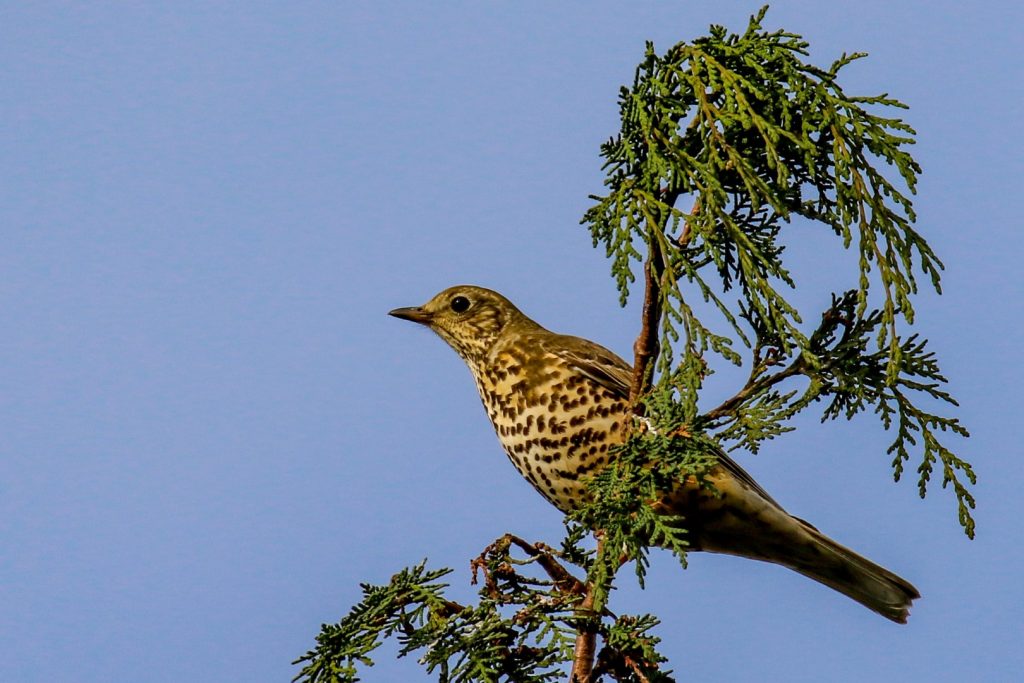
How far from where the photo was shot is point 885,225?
11.2ft

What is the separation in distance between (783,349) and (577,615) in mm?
969

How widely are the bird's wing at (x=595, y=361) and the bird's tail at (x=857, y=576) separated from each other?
0.85 m

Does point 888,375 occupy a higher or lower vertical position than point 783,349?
lower

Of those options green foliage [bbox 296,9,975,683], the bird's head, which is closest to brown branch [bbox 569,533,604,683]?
green foliage [bbox 296,9,975,683]

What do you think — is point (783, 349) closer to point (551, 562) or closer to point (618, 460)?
point (618, 460)

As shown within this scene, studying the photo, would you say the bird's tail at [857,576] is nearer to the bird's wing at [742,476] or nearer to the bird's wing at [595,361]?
the bird's wing at [742,476]

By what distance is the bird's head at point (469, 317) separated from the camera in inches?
227

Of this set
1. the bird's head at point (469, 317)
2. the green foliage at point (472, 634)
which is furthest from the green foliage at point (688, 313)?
the bird's head at point (469, 317)

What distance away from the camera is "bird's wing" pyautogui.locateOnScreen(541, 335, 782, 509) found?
4.89 metres

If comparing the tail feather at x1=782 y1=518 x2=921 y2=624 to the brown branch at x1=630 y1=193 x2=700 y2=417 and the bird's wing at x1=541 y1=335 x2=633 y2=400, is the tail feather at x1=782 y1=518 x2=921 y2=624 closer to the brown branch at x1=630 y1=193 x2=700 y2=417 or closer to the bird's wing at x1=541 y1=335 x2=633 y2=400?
the bird's wing at x1=541 y1=335 x2=633 y2=400

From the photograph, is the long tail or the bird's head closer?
the long tail

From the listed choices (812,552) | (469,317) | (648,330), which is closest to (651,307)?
(648,330)

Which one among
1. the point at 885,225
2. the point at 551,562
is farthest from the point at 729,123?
the point at 551,562

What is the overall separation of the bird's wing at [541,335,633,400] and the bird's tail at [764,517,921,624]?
85 cm
